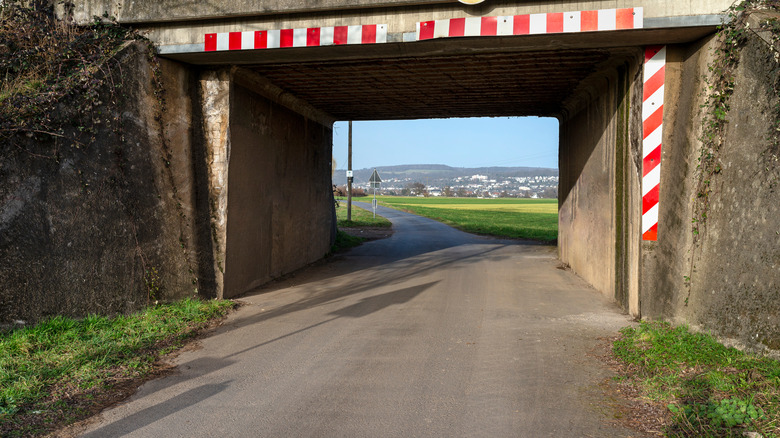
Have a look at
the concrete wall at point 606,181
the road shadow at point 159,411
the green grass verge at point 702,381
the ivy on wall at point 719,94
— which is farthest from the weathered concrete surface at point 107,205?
the ivy on wall at point 719,94

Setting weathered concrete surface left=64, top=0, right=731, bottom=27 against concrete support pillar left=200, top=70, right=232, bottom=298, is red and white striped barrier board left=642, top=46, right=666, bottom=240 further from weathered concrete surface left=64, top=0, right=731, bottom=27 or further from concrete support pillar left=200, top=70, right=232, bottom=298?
concrete support pillar left=200, top=70, right=232, bottom=298

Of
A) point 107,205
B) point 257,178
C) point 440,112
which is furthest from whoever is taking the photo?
point 440,112

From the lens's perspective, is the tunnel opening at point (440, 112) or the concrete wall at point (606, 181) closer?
the concrete wall at point (606, 181)

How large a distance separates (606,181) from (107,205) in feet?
25.9

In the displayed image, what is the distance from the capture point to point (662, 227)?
6883 mm

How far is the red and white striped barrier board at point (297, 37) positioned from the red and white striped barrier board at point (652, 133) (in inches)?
144

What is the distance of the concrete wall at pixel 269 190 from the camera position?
8898mm

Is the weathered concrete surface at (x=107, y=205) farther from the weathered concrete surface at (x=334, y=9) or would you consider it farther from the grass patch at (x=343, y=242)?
the grass patch at (x=343, y=242)

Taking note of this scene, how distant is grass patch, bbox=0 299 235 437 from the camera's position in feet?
13.5

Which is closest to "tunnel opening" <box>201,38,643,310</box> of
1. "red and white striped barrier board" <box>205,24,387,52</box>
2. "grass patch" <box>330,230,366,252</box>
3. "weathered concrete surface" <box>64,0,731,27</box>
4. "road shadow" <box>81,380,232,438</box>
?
"red and white striped barrier board" <box>205,24,387,52</box>

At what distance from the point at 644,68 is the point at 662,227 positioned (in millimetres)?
2172

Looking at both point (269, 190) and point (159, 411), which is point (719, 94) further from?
point (269, 190)

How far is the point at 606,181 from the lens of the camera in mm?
9062

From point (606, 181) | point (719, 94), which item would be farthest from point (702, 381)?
point (606, 181)
